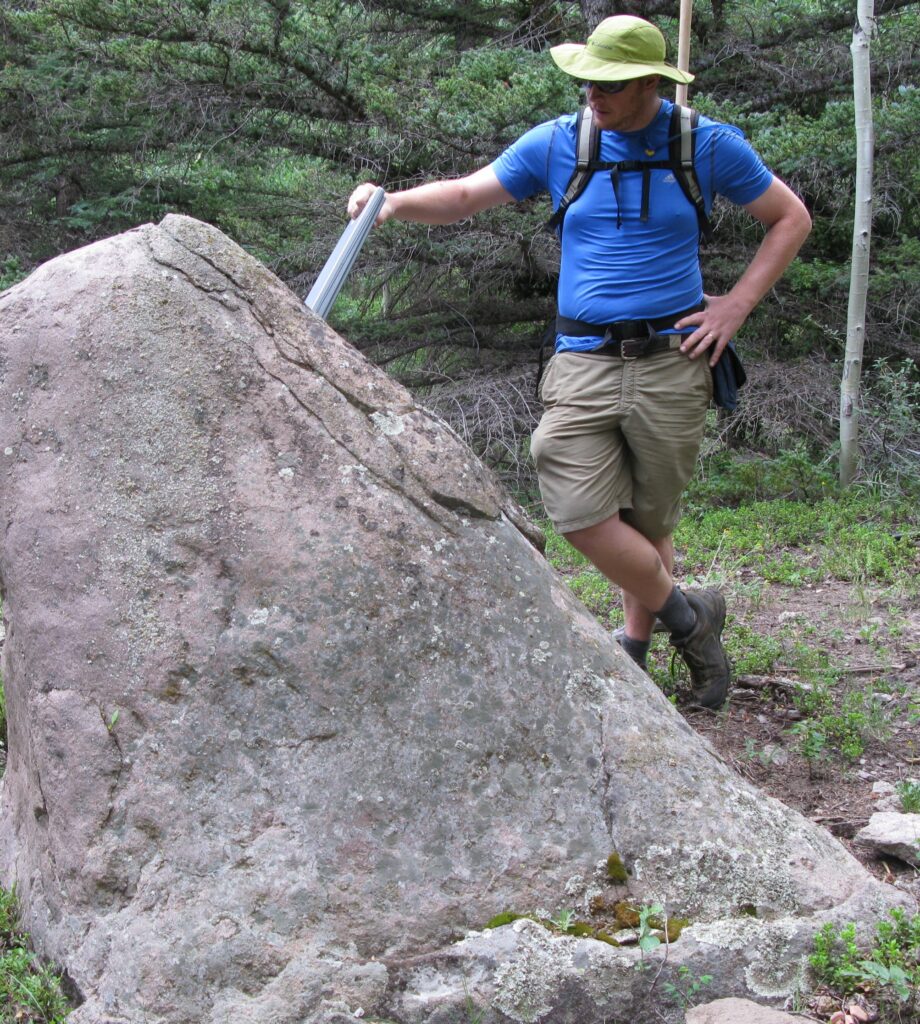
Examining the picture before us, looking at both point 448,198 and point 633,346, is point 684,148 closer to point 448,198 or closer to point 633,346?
point 633,346

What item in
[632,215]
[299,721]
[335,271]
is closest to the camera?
[299,721]

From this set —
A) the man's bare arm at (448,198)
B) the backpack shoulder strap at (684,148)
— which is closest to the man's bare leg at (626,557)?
the backpack shoulder strap at (684,148)

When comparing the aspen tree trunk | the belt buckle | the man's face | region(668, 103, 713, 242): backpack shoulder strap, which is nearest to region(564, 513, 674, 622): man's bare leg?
the belt buckle

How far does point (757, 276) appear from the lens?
12.2 ft

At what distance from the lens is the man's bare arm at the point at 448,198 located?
141 inches

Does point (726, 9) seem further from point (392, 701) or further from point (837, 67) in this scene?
point (392, 701)

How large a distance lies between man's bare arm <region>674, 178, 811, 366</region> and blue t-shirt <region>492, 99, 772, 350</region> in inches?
2.4

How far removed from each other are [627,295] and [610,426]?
0.44 meters

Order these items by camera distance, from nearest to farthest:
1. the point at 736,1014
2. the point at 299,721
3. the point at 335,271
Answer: the point at 736,1014
the point at 299,721
the point at 335,271

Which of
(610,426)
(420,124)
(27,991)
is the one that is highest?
(420,124)

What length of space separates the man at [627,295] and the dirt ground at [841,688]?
0.67 meters

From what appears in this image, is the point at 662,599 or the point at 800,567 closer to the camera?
the point at 662,599

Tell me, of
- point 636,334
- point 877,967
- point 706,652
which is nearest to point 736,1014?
point 877,967

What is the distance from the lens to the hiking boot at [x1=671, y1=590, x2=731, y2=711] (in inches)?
161
